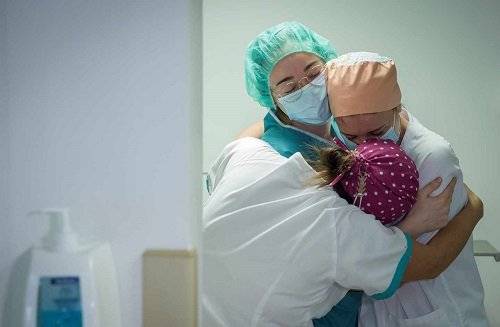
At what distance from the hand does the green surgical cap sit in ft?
1.35

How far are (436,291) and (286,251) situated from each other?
1.10ft

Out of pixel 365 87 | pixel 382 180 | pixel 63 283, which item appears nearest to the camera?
pixel 63 283

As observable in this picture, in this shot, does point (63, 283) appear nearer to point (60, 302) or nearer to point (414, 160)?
point (60, 302)

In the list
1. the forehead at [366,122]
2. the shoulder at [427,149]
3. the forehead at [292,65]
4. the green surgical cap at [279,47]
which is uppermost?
the green surgical cap at [279,47]

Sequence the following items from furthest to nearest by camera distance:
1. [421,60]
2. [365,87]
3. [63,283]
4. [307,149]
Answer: [421,60], [307,149], [365,87], [63,283]

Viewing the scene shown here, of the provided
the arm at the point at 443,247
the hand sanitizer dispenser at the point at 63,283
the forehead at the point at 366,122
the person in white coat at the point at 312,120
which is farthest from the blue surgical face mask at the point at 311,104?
the hand sanitizer dispenser at the point at 63,283

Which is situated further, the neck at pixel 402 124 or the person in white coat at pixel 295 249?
the neck at pixel 402 124

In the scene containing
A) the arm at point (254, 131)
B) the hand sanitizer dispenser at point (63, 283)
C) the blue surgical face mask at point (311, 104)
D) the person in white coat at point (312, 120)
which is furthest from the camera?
the arm at point (254, 131)

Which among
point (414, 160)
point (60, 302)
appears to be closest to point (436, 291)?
point (414, 160)

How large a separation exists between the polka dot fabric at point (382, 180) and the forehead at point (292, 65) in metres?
0.32

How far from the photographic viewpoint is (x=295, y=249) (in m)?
0.83

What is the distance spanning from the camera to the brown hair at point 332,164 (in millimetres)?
849

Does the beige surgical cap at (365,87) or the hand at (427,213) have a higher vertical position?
the beige surgical cap at (365,87)

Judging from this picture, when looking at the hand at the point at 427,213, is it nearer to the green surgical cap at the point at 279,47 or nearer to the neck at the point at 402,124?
the neck at the point at 402,124
